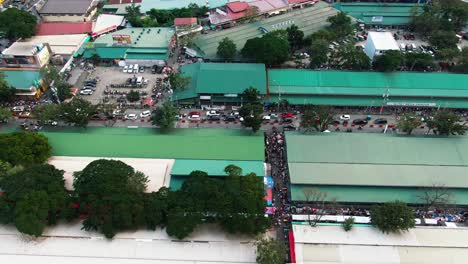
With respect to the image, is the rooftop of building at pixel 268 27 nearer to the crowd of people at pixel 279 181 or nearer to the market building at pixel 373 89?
the market building at pixel 373 89

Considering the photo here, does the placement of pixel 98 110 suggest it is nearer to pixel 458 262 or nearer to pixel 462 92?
pixel 458 262

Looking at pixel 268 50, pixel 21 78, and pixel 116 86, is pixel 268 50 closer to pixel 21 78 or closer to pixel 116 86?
pixel 116 86

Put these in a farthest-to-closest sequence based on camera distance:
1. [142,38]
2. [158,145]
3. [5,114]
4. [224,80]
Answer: [142,38]
[224,80]
[5,114]
[158,145]

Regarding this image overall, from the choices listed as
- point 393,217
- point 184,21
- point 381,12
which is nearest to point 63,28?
point 184,21

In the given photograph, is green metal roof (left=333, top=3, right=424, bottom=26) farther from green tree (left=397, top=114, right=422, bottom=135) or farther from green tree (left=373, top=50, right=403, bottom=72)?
green tree (left=397, top=114, right=422, bottom=135)

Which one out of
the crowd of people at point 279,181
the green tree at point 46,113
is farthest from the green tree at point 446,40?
the green tree at point 46,113

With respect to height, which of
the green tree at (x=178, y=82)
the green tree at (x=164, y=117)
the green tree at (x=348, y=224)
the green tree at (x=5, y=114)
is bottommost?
the green tree at (x=348, y=224)

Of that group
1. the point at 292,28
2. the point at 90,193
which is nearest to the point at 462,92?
the point at 292,28
